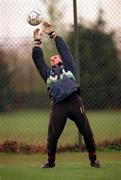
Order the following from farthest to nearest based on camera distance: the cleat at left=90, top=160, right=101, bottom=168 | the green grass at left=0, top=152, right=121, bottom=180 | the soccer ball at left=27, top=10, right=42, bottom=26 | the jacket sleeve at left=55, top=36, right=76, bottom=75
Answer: the soccer ball at left=27, top=10, right=42, bottom=26 < the cleat at left=90, top=160, right=101, bottom=168 < the jacket sleeve at left=55, top=36, right=76, bottom=75 < the green grass at left=0, top=152, right=121, bottom=180

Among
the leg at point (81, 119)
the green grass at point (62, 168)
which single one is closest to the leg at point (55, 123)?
the leg at point (81, 119)

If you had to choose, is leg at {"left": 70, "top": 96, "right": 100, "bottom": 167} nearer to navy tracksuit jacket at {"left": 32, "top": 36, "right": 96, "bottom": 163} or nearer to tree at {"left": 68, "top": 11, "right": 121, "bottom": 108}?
navy tracksuit jacket at {"left": 32, "top": 36, "right": 96, "bottom": 163}

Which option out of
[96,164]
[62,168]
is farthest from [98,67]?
[96,164]

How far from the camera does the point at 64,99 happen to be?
820 cm

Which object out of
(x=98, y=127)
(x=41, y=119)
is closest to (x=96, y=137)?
(x=98, y=127)

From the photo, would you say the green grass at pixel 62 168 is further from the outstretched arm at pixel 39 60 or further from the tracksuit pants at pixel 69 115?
the outstretched arm at pixel 39 60

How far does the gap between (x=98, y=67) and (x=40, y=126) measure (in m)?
1.43

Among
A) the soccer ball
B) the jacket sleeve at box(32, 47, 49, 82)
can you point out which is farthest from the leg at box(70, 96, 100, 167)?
the soccer ball

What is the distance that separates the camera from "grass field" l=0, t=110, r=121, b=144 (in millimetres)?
11414

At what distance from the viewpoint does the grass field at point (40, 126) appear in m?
11.4

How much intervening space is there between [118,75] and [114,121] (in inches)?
31.2

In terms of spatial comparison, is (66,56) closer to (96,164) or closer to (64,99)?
(64,99)

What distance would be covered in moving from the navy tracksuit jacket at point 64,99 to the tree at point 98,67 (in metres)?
3.04

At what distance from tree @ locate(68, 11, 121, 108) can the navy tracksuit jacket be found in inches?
120
